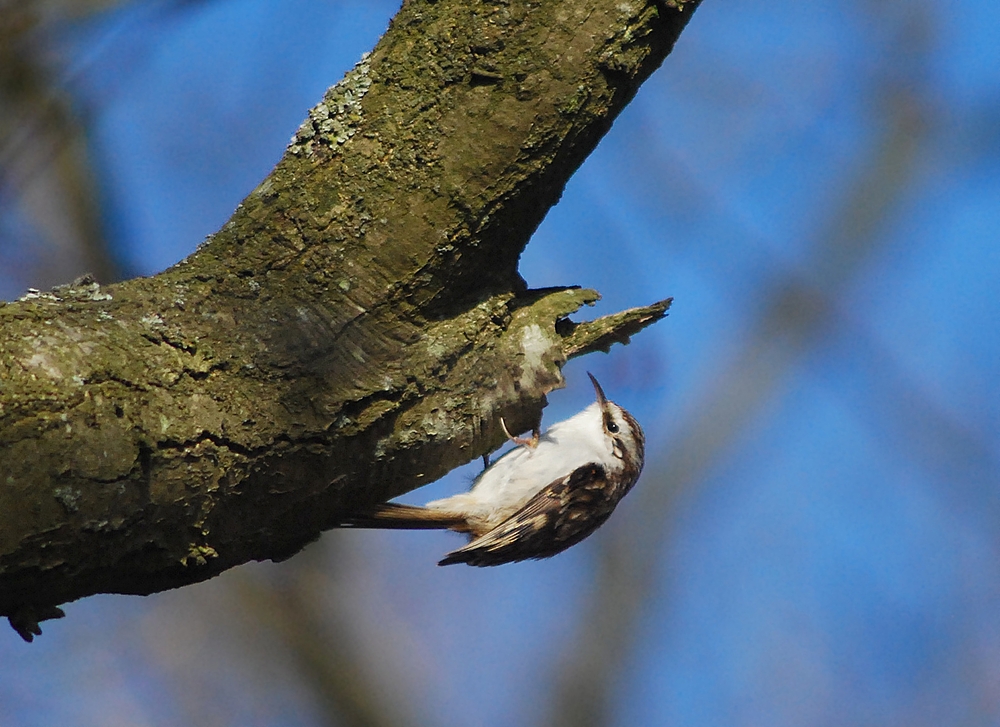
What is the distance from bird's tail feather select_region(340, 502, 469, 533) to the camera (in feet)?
6.81

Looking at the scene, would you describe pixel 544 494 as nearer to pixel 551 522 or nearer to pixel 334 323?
pixel 551 522

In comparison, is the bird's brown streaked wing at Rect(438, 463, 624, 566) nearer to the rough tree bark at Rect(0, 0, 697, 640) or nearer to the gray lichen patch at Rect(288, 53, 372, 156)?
the rough tree bark at Rect(0, 0, 697, 640)

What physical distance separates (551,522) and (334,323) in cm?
169

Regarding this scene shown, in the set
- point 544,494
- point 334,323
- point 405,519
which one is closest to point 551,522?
point 544,494

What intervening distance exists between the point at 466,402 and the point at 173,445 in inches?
25.2

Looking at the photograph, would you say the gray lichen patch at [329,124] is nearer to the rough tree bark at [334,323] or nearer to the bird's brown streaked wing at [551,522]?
the rough tree bark at [334,323]

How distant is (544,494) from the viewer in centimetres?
317

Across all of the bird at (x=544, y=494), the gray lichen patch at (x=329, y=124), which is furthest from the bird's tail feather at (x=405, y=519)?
the gray lichen patch at (x=329, y=124)

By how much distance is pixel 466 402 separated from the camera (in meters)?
1.90

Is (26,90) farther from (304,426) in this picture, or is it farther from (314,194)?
(304,426)

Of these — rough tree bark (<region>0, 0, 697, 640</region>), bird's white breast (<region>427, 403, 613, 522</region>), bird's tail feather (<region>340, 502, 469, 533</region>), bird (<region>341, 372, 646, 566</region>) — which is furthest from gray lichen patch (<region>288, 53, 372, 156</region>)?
bird's white breast (<region>427, 403, 613, 522</region>)

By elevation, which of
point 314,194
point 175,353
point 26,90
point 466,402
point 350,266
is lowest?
point 466,402

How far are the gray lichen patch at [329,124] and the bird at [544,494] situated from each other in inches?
50.2

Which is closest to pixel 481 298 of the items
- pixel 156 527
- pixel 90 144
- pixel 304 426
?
pixel 304 426
